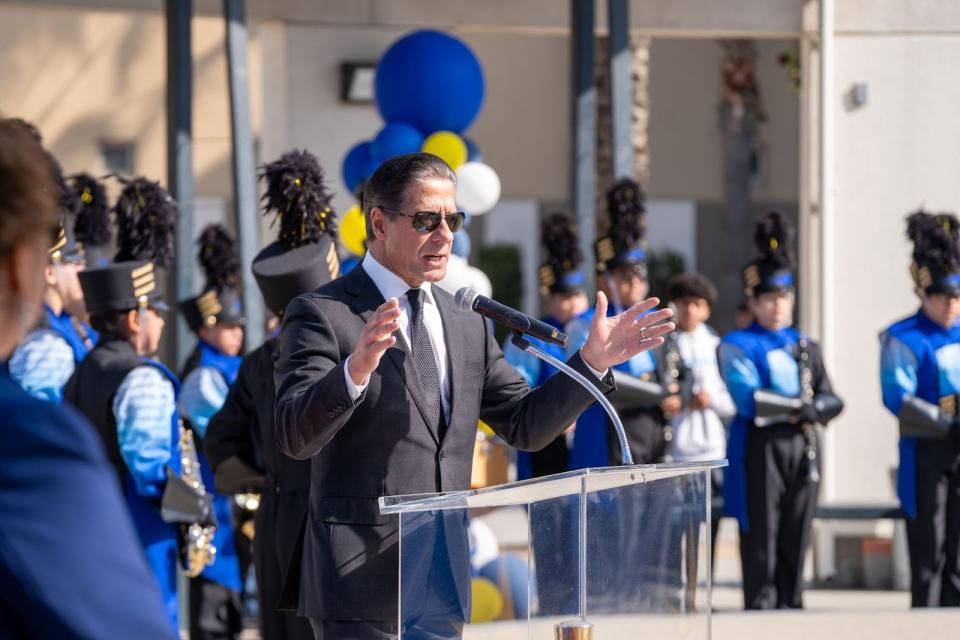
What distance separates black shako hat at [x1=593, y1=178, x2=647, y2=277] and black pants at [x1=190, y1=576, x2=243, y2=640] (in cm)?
272

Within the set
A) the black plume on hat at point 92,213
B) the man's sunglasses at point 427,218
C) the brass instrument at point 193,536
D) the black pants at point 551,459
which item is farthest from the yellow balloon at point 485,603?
the black pants at point 551,459

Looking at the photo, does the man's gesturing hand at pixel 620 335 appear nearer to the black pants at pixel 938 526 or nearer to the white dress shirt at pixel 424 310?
the white dress shirt at pixel 424 310

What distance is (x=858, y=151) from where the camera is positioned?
31.3 feet

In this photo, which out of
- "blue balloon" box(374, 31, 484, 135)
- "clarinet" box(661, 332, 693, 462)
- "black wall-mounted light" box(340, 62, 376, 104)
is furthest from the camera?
"black wall-mounted light" box(340, 62, 376, 104)

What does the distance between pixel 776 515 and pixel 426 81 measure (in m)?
2.93

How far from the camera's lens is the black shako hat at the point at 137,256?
5.64 metres

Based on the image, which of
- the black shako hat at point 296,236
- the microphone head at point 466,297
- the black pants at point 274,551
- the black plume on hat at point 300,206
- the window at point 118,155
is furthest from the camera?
the window at point 118,155

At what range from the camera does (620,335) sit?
3613mm

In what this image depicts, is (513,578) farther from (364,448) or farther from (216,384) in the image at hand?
(216,384)

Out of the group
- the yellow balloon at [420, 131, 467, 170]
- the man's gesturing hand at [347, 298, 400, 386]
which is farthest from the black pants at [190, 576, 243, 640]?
the man's gesturing hand at [347, 298, 400, 386]

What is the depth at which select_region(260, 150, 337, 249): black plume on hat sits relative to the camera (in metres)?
5.25

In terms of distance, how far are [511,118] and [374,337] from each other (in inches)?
748

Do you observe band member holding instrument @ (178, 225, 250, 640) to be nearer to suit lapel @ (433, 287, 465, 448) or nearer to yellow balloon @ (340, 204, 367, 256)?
yellow balloon @ (340, 204, 367, 256)

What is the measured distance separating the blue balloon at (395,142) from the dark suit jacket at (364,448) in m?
4.49
